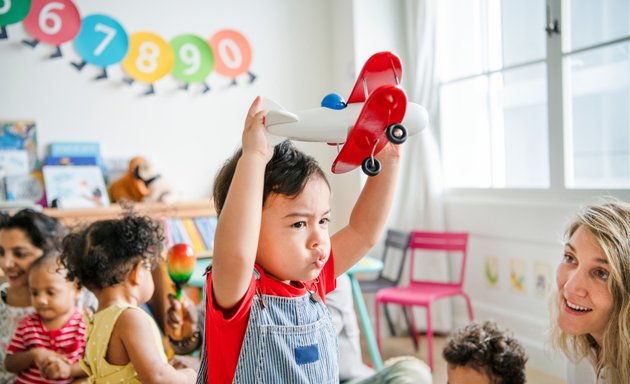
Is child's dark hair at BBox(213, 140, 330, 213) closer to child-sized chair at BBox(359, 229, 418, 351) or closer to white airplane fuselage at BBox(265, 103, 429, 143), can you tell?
white airplane fuselage at BBox(265, 103, 429, 143)

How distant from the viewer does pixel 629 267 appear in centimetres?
120

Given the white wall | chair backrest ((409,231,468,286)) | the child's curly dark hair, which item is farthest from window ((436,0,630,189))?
the child's curly dark hair

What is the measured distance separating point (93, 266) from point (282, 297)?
64 centimetres

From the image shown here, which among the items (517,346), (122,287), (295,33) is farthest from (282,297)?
(295,33)

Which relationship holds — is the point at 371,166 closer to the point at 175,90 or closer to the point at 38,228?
the point at 38,228

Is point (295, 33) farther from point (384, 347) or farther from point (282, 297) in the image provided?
point (282, 297)

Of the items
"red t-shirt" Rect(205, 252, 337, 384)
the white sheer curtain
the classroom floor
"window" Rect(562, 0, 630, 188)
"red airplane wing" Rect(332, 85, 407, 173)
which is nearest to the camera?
"red airplane wing" Rect(332, 85, 407, 173)

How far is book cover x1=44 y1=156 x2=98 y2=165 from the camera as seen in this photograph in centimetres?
296

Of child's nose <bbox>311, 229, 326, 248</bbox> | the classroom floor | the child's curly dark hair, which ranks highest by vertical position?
child's nose <bbox>311, 229, 326, 248</bbox>

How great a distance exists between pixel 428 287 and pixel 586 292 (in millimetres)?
1835

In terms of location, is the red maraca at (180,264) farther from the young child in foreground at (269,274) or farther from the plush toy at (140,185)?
the plush toy at (140,185)

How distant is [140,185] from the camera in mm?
3012

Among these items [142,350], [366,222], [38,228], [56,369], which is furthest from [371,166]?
[38,228]

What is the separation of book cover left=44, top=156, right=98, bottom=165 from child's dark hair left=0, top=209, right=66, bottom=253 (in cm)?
118
